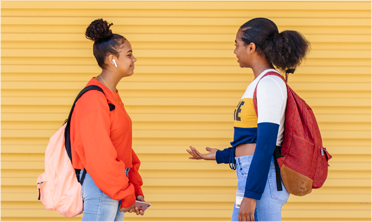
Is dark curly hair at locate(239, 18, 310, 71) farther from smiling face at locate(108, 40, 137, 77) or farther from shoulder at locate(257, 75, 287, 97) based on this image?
smiling face at locate(108, 40, 137, 77)

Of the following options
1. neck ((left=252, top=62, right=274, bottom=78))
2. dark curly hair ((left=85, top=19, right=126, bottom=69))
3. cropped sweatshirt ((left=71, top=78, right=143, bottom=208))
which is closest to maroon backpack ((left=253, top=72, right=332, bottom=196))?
neck ((left=252, top=62, right=274, bottom=78))

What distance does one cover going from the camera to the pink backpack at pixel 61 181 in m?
1.95

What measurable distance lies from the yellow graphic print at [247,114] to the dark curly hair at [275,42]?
0.31 metres

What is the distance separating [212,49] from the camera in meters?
3.33

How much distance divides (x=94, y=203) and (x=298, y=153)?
1.22 metres

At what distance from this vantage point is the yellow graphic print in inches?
72.0

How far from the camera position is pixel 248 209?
5.71ft

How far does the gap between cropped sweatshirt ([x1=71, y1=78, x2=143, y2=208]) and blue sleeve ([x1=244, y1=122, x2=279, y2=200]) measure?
0.73m

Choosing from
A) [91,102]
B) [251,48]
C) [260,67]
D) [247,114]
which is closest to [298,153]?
[247,114]

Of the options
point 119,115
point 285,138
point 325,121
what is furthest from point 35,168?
point 325,121

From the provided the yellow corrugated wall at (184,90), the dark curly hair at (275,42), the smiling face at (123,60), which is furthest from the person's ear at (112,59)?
the yellow corrugated wall at (184,90)

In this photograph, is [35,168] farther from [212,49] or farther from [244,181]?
[244,181]

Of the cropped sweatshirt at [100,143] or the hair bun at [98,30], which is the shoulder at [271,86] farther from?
the hair bun at [98,30]

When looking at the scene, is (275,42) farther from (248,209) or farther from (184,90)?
(184,90)
